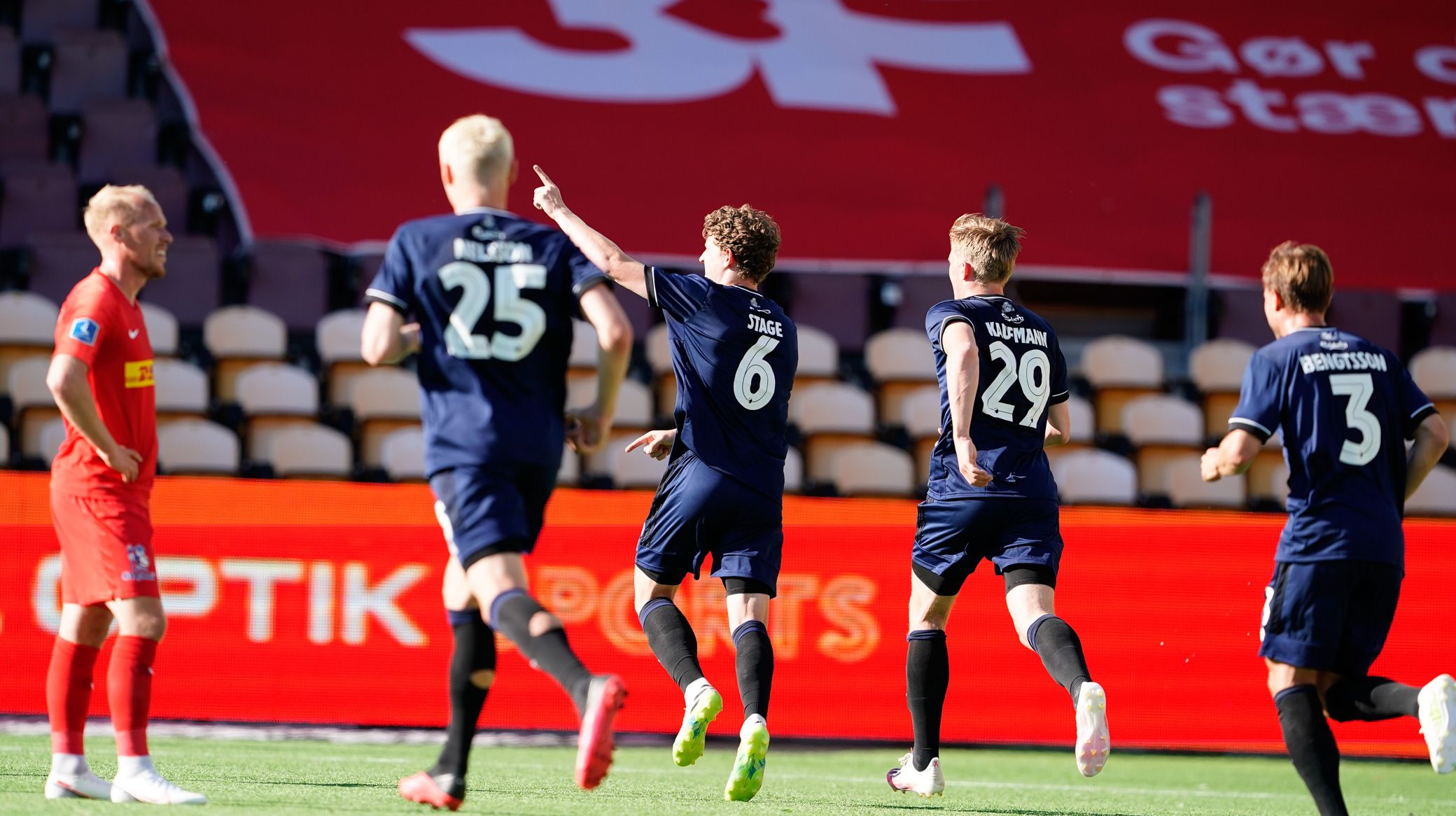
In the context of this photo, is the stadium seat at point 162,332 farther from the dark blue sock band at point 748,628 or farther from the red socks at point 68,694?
the dark blue sock band at point 748,628

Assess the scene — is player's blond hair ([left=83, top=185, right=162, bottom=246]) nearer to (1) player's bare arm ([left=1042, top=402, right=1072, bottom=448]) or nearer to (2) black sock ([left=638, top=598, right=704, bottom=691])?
(2) black sock ([left=638, top=598, right=704, bottom=691])

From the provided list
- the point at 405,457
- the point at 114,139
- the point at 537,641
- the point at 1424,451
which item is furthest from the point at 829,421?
the point at 537,641

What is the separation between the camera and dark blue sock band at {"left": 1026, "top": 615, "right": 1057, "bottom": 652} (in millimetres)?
5215

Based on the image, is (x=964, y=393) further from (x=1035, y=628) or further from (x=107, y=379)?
A: (x=107, y=379)

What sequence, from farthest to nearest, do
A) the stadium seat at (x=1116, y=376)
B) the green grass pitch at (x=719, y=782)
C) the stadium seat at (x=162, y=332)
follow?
the stadium seat at (x=1116, y=376) < the stadium seat at (x=162, y=332) < the green grass pitch at (x=719, y=782)

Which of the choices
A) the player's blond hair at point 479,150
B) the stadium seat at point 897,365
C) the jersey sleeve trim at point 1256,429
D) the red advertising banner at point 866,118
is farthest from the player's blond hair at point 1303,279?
the red advertising banner at point 866,118

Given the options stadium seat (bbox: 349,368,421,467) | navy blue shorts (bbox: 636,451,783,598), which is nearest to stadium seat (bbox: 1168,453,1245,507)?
stadium seat (bbox: 349,368,421,467)

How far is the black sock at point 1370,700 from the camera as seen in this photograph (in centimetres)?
428

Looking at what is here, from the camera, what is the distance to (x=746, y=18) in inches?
523

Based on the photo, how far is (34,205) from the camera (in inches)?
468

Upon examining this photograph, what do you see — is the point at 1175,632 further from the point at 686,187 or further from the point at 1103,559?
the point at 686,187

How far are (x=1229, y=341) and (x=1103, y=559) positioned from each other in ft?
15.9

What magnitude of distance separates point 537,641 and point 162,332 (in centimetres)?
752

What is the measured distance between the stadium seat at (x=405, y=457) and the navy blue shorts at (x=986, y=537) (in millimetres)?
5093
